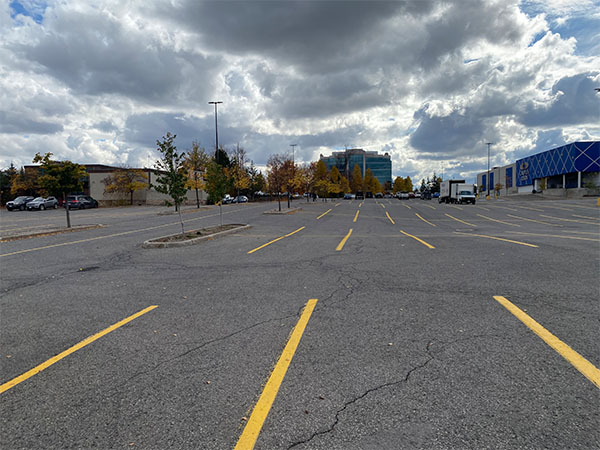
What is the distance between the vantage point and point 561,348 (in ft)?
12.3

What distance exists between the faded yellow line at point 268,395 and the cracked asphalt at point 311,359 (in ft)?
0.18

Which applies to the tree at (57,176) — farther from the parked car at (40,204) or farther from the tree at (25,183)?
the tree at (25,183)

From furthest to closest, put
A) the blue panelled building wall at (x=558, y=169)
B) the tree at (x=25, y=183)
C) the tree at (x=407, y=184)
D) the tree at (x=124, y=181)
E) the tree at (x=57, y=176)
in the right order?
1. the tree at (x=407, y=184)
2. the blue panelled building wall at (x=558, y=169)
3. the tree at (x=25, y=183)
4. the tree at (x=124, y=181)
5. the tree at (x=57, y=176)

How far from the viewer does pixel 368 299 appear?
5.68 metres

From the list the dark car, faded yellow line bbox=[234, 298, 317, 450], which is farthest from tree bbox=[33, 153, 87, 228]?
the dark car

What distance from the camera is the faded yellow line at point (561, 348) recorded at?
3.24 m

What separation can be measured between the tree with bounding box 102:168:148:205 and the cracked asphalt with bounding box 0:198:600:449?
48.4 meters

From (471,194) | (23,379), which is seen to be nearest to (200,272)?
(23,379)

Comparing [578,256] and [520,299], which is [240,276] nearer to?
[520,299]

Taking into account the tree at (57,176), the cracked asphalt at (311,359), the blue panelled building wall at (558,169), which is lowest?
the cracked asphalt at (311,359)

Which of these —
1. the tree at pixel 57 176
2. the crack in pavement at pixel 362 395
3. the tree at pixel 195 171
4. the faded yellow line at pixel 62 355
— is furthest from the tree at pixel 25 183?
the crack in pavement at pixel 362 395

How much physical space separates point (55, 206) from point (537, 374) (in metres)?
55.9

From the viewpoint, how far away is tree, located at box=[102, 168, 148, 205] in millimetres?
52125

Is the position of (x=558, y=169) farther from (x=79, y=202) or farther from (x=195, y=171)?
(x=79, y=202)
